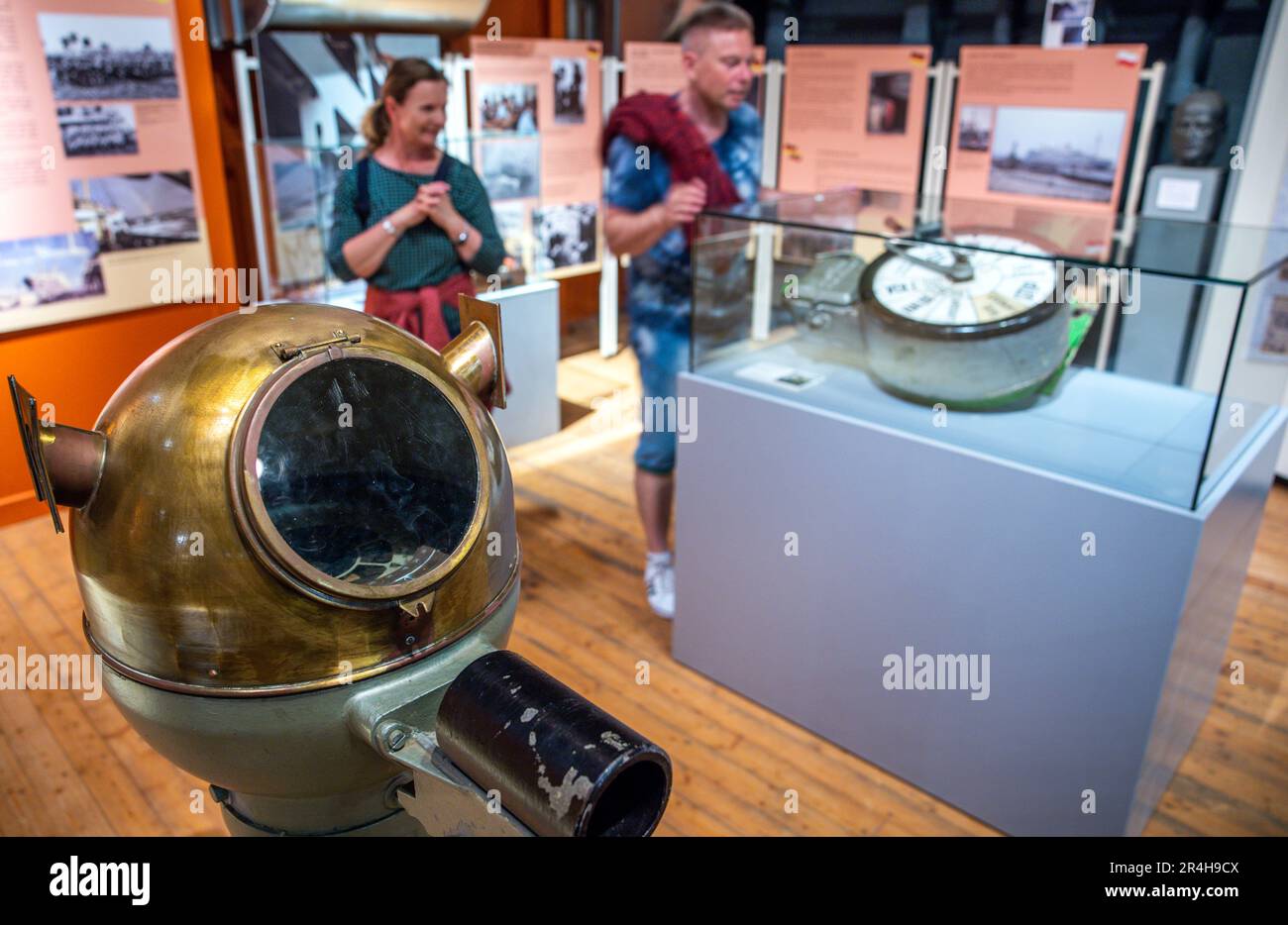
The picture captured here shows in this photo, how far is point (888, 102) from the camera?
6.08 m

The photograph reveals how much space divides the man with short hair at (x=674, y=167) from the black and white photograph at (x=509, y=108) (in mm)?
2946

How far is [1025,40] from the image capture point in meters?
5.98

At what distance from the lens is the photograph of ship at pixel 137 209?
13.5 ft

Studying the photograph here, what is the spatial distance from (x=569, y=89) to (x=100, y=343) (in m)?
3.34

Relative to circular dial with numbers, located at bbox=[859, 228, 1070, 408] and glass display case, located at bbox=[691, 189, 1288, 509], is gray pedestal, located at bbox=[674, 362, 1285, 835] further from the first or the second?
circular dial with numbers, located at bbox=[859, 228, 1070, 408]

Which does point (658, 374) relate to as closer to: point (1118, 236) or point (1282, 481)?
point (1118, 236)

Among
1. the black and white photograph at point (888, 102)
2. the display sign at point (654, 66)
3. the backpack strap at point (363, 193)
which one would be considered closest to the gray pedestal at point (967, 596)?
the backpack strap at point (363, 193)

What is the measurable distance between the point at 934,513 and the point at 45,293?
371cm

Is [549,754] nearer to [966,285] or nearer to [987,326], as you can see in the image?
[987,326]

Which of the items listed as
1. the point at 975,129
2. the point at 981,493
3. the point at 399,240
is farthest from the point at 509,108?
the point at 981,493

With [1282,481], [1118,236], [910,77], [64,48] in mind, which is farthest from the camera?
[910,77]

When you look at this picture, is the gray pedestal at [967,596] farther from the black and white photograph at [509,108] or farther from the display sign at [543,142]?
the black and white photograph at [509,108]

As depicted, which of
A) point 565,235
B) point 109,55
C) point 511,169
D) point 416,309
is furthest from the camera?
point 565,235

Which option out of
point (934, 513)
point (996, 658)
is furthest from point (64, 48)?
point (996, 658)
